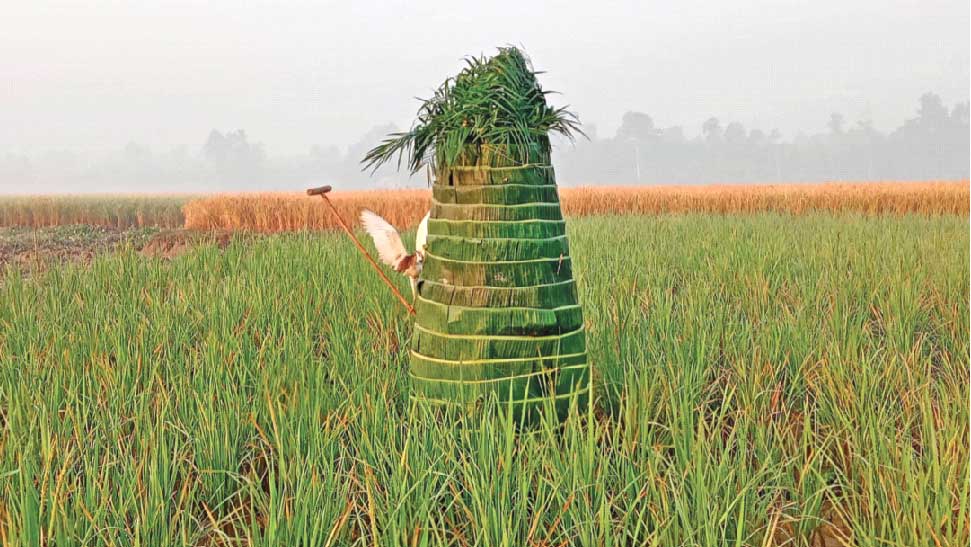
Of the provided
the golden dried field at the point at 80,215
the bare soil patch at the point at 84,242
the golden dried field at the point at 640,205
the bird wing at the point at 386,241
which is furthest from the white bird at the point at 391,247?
the golden dried field at the point at 80,215

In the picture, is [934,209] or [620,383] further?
→ [934,209]

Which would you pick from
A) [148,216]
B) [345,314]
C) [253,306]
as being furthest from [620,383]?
[148,216]

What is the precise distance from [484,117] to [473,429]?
31.1 inches

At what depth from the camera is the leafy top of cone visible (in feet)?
5.83

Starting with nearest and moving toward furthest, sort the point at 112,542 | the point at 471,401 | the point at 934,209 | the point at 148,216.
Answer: the point at 112,542
the point at 471,401
the point at 934,209
the point at 148,216

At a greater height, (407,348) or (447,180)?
(447,180)

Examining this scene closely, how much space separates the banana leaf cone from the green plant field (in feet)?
0.38

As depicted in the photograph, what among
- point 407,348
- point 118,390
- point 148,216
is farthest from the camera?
point 148,216

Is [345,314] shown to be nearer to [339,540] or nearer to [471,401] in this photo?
[471,401]

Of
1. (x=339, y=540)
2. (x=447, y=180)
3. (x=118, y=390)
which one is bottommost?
(x=339, y=540)

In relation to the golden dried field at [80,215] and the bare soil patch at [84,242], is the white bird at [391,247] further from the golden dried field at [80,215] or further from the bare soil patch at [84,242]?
the golden dried field at [80,215]

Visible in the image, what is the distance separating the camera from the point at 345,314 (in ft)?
11.4

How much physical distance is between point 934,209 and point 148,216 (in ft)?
60.8

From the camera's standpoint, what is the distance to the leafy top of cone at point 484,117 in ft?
5.83
